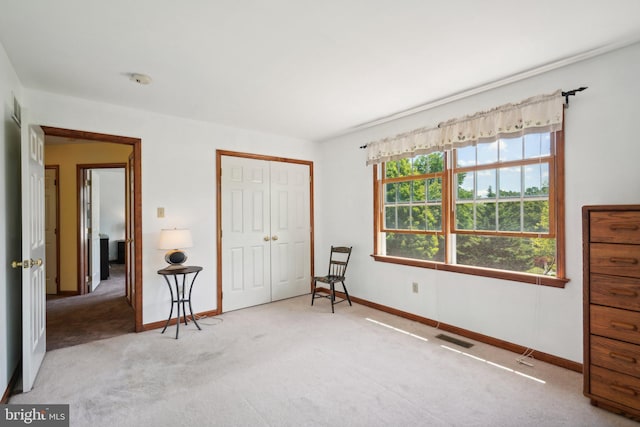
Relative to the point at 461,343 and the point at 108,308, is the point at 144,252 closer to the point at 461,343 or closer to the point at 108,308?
the point at 108,308

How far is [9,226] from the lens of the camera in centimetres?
234

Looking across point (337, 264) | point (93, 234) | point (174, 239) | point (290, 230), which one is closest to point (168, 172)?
point (174, 239)

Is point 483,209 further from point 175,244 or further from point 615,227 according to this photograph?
point 175,244

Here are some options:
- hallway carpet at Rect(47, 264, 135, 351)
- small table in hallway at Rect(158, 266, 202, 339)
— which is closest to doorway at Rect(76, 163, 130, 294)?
hallway carpet at Rect(47, 264, 135, 351)

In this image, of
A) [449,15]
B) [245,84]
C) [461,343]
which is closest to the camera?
[449,15]

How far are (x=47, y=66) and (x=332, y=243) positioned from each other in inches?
149

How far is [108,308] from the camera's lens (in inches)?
173

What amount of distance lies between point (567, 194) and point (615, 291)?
2.90 ft

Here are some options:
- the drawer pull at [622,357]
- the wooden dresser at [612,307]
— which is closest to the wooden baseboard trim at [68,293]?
the wooden dresser at [612,307]

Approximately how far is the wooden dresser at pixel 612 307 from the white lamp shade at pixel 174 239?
353cm

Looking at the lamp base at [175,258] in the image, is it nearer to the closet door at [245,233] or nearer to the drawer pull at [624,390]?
the closet door at [245,233]

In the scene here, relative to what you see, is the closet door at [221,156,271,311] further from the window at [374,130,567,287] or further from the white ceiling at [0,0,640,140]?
the window at [374,130,567,287]

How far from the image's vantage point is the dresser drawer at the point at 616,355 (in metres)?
1.90

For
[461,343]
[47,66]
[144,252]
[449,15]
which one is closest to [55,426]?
[144,252]
